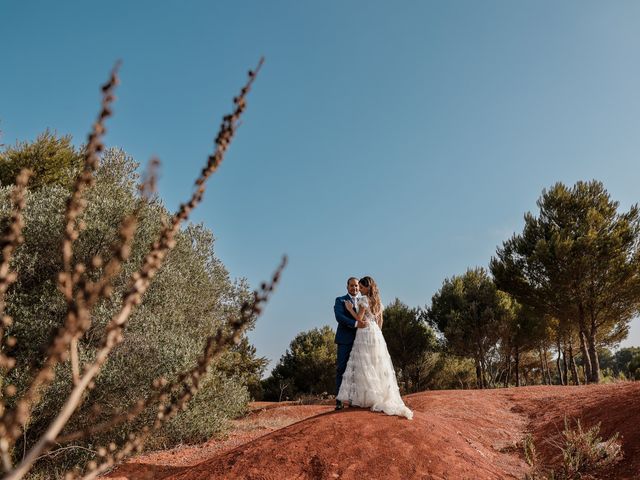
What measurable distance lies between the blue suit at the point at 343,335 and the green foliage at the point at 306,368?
2524 cm

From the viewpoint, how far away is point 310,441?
25.5ft

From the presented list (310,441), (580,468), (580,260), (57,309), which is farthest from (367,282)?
(580,260)

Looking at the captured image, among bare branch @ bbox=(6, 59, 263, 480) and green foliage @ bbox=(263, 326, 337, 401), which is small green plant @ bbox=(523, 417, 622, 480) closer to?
bare branch @ bbox=(6, 59, 263, 480)

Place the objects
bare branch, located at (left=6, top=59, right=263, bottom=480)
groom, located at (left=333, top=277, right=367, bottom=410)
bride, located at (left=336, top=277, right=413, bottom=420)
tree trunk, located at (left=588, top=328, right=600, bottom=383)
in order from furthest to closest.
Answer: tree trunk, located at (left=588, top=328, right=600, bottom=383) → groom, located at (left=333, top=277, right=367, bottom=410) → bride, located at (left=336, top=277, right=413, bottom=420) → bare branch, located at (left=6, top=59, right=263, bottom=480)

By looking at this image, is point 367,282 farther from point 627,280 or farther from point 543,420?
point 627,280

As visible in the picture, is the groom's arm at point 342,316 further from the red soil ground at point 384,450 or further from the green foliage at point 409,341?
the green foliage at point 409,341

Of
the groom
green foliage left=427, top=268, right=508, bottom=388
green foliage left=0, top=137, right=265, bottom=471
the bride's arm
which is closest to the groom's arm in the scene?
the groom

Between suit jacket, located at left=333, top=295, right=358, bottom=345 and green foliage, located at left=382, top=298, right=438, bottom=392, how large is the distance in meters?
24.6

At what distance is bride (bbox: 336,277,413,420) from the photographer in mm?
9039

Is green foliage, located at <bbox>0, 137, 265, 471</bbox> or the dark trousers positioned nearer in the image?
the dark trousers

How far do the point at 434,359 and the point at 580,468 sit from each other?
28.3 m

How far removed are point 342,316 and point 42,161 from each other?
16478 mm

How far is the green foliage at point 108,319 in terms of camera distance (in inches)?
402

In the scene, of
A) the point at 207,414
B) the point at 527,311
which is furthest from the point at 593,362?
the point at 207,414
